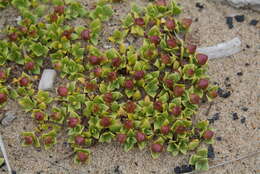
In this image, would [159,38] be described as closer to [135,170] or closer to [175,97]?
[175,97]

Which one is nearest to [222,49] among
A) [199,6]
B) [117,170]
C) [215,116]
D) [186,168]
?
[199,6]

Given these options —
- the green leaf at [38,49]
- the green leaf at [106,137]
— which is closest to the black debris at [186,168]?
the green leaf at [106,137]

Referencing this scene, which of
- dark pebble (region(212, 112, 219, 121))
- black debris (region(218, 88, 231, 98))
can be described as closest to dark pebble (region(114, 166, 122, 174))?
dark pebble (region(212, 112, 219, 121))

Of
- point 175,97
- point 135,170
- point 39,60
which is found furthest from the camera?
point 39,60

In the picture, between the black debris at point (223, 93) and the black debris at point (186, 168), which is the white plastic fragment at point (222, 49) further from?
the black debris at point (186, 168)

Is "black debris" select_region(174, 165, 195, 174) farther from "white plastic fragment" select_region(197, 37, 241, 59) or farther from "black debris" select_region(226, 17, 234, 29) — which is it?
"black debris" select_region(226, 17, 234, 29)

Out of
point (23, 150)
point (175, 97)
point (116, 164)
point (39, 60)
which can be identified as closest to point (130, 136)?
point (116, 164)
